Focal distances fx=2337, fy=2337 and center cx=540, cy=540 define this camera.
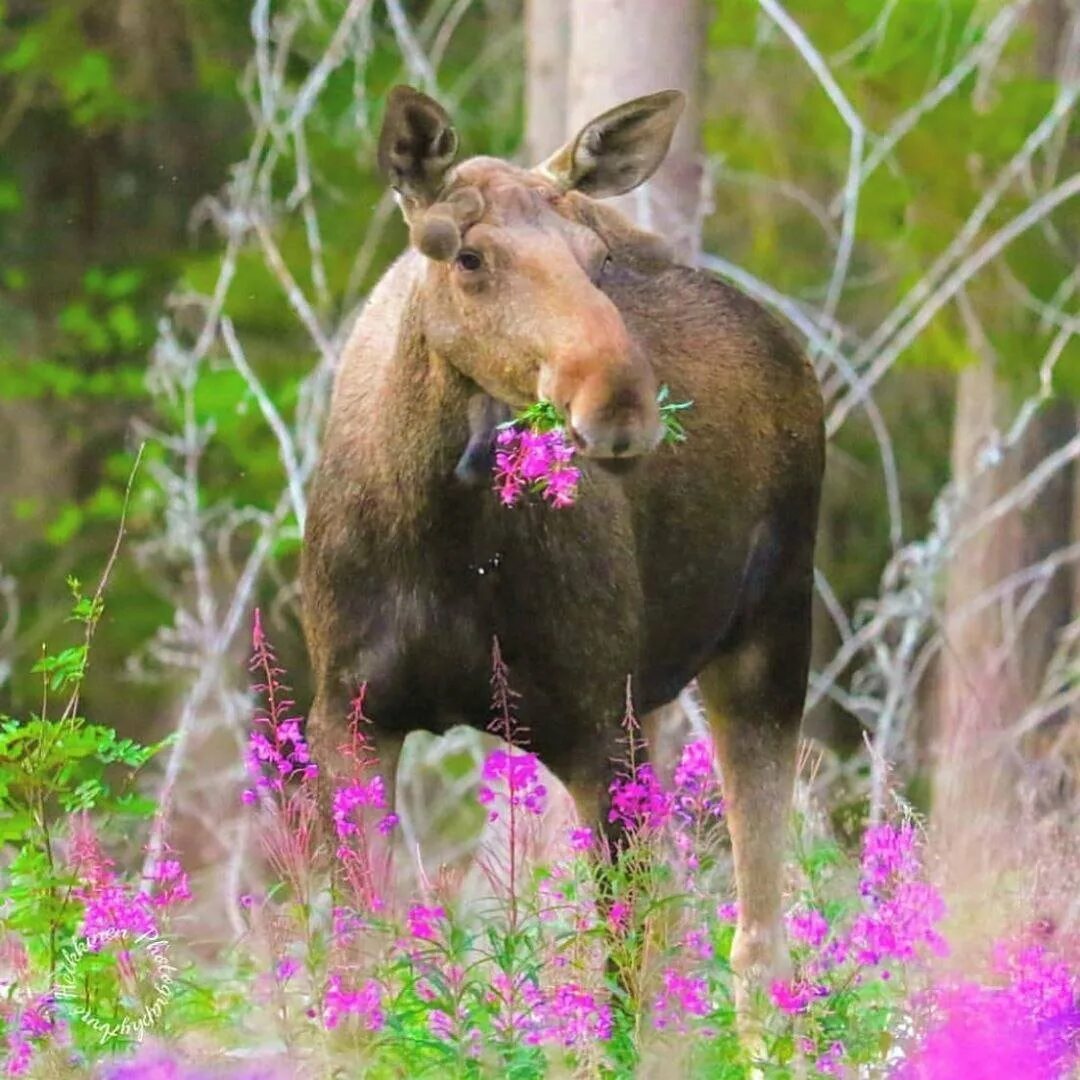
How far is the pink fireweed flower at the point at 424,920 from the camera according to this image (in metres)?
4.77

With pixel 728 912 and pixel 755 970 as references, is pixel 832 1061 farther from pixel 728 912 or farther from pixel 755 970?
pixel 728 912

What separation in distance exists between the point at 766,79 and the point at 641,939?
1123cm

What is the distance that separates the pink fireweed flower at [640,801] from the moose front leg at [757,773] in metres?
0.85

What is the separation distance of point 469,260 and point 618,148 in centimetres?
68

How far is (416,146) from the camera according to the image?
18.2 feet

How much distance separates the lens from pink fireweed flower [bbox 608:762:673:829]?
5.25m

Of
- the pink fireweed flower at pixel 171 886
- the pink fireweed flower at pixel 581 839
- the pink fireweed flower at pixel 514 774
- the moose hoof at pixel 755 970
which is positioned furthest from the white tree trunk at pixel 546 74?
the pink fireweed flower at pixel 171 886

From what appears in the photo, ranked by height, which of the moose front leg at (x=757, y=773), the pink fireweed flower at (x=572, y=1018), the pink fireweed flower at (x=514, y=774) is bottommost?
→ the moose front leg at (x=757, y=773)

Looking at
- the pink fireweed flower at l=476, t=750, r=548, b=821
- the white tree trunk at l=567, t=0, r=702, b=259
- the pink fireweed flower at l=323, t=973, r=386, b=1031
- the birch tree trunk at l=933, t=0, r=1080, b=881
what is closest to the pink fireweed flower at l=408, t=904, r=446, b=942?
the pink fireweed flower at l=323, t=973, r=386, b=1031

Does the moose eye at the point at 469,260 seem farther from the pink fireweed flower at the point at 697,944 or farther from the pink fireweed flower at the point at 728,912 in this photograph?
the pink fireweed flower at the point at 728,912

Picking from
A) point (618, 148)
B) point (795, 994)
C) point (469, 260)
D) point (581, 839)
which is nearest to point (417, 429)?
point (469, 260)

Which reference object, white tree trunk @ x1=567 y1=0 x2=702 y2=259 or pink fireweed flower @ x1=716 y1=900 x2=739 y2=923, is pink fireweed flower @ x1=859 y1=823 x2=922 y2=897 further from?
white tree trunk @ x1=567 y1=0 x2=702 y2=259

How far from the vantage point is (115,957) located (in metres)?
4.99

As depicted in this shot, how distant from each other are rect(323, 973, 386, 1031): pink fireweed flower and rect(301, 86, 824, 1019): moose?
0.99 m
